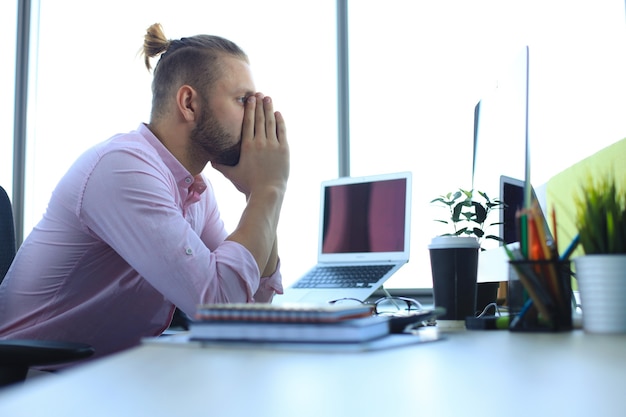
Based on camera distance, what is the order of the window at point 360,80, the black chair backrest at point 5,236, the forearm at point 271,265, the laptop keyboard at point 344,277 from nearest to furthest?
1. the black chair backrest at point 5,236
2. the forearm at point 271,265
3. the laptop keyboard at point 344,277
4. the window at point 360,80

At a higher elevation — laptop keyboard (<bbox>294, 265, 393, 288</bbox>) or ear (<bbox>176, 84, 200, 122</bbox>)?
ear (<bbox>176, 84, 200, 122</bbox>)

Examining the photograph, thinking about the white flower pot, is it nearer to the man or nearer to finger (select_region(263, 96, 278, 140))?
the man

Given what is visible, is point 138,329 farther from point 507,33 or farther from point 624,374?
point 507,33

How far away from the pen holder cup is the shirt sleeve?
59 centimetres

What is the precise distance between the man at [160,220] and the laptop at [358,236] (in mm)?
299

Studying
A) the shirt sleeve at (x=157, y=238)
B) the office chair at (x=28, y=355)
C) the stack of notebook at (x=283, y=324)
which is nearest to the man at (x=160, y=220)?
the shirt sleeve at (x=157, y=238)

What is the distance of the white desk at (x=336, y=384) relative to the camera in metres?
0.42

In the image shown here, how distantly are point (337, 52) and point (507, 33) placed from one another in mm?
811

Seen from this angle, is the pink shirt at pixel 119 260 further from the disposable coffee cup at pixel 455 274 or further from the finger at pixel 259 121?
the disposable coffee cup at pixel 455 274

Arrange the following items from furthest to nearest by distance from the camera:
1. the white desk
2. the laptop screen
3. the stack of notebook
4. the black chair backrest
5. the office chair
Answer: the laptop screen → the black chair backrest → the office chair → the stack of notebook → the white desk

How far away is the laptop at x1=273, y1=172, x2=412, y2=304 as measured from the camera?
2004 mm

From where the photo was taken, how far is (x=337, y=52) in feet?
11.2

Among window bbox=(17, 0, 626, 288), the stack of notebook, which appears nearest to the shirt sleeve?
the stack of notebook

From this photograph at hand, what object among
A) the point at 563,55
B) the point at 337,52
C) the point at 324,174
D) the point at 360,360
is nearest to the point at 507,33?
the point at 563,55
